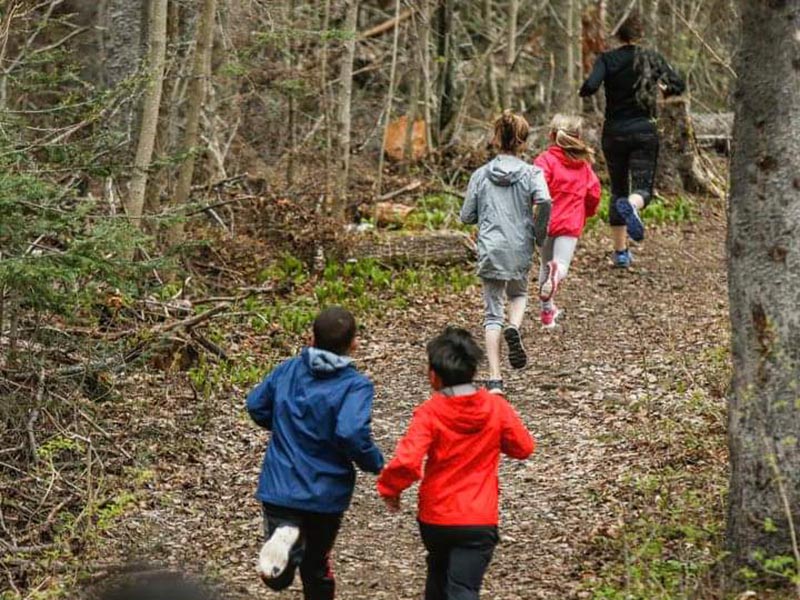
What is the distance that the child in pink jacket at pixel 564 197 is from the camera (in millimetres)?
10781

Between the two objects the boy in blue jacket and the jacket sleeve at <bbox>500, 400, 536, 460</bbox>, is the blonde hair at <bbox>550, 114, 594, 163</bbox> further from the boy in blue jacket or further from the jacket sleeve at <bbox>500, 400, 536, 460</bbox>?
the jacket sleeve at <bbox>500, 400, 536, 460</bbox>

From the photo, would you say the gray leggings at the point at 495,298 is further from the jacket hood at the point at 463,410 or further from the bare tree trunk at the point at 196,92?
the bare tree trunk at the point at 196,92

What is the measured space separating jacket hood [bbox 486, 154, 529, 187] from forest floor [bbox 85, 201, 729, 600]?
1867mm

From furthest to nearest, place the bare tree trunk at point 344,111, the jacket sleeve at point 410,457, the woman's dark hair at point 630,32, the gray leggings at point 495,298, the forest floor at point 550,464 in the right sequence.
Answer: the bare tree trunk at point 344,111, the woman's dark hair at point 630,32, the gray leggings at point 495,298, the forest floor at point 550,464, the jacket sleeve at point 410,457

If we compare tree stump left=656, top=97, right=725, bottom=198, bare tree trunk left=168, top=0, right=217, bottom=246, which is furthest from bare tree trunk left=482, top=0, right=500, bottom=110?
bare tree trunk left=168, top=0, right=217, bottom=246

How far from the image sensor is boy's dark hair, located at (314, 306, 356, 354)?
588cm

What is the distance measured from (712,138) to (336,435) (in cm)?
1525

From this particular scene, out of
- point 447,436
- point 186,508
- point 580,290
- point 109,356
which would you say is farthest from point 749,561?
point 580,290

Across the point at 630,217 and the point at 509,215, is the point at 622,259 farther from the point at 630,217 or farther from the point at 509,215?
the point at 509,215

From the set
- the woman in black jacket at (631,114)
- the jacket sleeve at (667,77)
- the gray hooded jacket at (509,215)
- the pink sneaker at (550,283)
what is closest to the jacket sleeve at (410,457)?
the gray hooded jacket at (509,215)

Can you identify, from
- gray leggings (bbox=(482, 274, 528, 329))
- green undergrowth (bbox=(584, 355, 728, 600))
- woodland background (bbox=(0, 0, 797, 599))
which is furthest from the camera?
gray leggings (bbox=(482, 274, 528, 329))

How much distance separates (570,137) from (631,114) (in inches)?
93.3

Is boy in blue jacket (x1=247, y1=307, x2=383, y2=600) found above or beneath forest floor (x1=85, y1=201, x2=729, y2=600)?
above

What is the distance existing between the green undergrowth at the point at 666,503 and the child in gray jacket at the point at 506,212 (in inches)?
49.7
